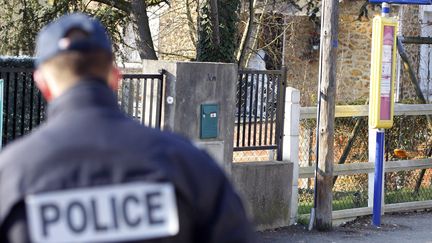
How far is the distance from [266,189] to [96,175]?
7.69 metres

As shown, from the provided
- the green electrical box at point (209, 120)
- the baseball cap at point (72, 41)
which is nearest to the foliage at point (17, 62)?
the green electrical box at point (209, 120)

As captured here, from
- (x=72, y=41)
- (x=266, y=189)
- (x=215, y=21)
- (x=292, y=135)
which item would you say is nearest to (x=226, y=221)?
(x=72, y=41)

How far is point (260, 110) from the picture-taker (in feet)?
34.5

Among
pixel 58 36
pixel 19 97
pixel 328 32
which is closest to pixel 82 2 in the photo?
pixel 328 32

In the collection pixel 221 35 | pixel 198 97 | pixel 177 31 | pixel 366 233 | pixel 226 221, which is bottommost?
pixel 366 233

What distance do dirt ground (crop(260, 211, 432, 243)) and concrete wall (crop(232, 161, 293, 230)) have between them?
0.46 ft

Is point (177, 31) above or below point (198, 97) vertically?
above

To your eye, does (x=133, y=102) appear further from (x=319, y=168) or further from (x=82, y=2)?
(x=82, y=2)

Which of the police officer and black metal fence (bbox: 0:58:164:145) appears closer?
the police officer

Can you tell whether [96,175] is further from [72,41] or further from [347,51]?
[347,51]

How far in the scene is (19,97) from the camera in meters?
8.63

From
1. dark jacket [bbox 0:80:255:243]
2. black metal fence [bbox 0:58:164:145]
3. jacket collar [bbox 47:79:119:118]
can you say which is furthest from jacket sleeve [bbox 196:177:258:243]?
black metal fence [bbox 0:58:164:145]

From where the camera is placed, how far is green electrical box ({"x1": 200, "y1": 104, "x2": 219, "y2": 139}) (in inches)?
380

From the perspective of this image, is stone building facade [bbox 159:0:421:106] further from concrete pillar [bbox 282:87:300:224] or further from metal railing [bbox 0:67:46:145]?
metal railing [bbox 0:67:46:145]
